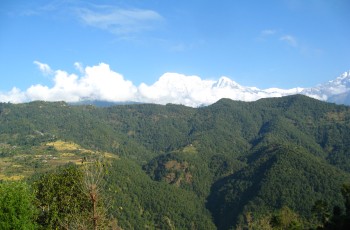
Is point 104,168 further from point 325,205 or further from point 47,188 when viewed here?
point 325,205

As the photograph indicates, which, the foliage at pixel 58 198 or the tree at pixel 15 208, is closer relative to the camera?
the tree at pixel 15 208

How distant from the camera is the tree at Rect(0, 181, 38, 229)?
47594 millimetres

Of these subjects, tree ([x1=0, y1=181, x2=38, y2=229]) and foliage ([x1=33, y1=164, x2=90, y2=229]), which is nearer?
tree ([x1=0, y1=181, x2=38, y2=229])

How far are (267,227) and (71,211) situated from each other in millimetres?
66950

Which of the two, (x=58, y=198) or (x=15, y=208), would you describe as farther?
(x=58, y=198)

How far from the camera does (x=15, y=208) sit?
160 ft

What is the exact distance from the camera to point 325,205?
93562mm

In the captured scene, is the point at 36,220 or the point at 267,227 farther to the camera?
the point at 267,227

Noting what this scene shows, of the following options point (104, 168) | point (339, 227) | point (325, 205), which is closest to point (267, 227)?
point (325, 205)

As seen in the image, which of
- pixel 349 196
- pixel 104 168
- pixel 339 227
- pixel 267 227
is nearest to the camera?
pixel 104 168

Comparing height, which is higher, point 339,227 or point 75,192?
point 75,192

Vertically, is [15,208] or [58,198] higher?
[58,198]

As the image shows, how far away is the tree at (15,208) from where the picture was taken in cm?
4759

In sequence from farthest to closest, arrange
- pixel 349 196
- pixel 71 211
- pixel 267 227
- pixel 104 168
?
pixel 267 227 → pixel 349 196 → pixel 71 211 → pixel 104 168
